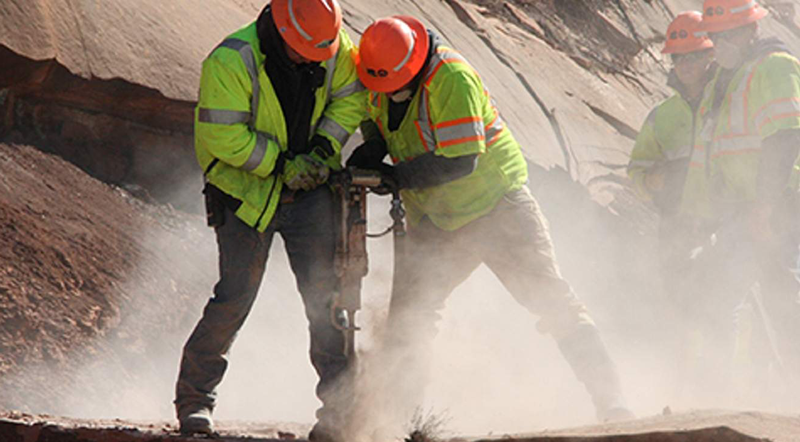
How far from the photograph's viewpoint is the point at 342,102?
4.51 metres

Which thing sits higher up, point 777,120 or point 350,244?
point 777,120

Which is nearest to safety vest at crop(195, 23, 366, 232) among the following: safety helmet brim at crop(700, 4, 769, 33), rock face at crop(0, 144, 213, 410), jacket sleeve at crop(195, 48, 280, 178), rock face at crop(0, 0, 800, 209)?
jacket sleeve at crop(195, 48, 280, 178)

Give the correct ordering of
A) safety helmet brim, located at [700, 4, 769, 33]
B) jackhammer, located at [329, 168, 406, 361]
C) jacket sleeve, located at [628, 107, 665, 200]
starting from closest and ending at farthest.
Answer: jackhammer, located at [329, 168, 406, 361] < safety helmet brim, located at [700, 4, 769, 33] < jacket sleeve, located at [628, 107, 665, 200]

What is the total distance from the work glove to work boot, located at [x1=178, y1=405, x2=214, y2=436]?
3.30 ft

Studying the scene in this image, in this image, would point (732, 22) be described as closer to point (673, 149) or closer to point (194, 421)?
point (673, 149)

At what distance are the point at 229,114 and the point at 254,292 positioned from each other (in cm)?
77

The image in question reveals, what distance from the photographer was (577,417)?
247 inches

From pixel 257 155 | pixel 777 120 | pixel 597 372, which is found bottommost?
pixel 597 372

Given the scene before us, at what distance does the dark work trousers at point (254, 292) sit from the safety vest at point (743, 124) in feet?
9.02

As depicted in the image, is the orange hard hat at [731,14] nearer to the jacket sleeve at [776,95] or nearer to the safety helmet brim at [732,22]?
the safety helmet brim at [732,22]

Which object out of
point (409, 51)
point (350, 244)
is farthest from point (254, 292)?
point (409, 51)

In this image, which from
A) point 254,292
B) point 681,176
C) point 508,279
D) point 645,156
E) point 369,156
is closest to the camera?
point 254,292

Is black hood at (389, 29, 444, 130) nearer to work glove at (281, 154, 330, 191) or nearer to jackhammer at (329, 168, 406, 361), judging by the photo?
jackhammer at (329, 168, 406, 361)

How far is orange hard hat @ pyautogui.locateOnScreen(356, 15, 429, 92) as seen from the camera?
4.40m
